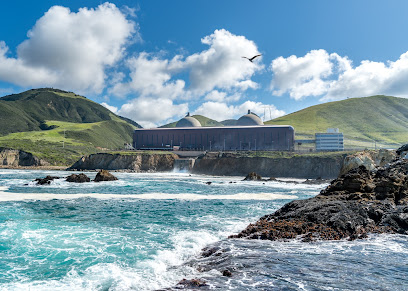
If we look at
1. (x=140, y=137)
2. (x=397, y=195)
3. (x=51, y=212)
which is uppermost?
(x=140, y=137)

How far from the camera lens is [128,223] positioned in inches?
894

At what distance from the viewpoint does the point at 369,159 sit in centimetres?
5328

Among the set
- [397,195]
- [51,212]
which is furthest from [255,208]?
[51,212]

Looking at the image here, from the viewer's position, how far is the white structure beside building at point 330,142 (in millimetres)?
123812

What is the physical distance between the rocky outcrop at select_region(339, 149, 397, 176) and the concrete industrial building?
75265 mm

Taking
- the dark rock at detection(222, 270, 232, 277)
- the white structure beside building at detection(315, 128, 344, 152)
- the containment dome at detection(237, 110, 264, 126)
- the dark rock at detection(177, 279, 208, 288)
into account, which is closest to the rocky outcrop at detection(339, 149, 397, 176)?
the dark rock at detection(222, 270, 232, 277)

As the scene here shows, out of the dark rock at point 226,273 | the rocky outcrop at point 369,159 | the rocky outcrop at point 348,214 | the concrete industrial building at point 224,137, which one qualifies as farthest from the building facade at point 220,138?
the dark rock at point 226,273

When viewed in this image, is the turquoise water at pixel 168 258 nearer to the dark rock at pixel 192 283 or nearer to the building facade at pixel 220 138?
the dark rock at pixel 192 283

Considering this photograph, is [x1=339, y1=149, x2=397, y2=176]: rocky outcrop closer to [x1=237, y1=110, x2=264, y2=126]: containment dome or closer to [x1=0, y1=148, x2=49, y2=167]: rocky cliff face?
[x1=237, y1=110, x2=264, y2=126]: containment dome

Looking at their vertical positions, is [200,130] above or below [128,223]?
above

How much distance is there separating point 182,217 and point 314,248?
473 inches

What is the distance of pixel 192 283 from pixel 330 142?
123394 mm

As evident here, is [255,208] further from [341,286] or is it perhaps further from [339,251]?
[341,286]

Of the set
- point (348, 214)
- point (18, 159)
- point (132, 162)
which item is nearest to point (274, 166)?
point (132, 162)
